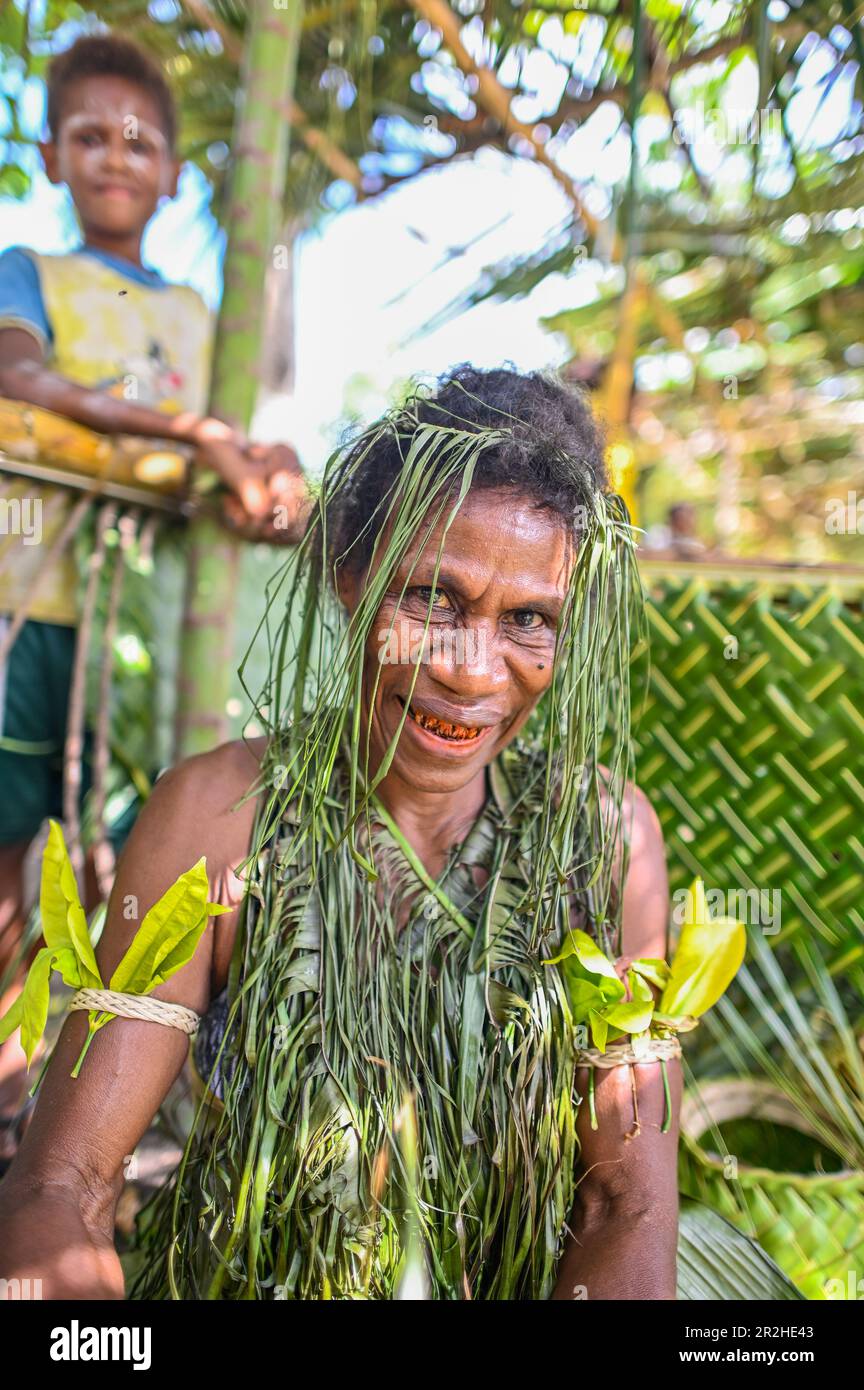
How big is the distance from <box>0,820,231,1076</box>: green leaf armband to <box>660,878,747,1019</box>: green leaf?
1.73 feet

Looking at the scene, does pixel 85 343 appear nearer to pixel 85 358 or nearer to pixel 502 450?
pixel 85 358

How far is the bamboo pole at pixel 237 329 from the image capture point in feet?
5.81

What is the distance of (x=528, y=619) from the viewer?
3.83ft

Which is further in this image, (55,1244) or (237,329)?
(237,329)

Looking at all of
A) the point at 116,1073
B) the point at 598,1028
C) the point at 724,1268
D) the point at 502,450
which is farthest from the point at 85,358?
the point at 724,1268

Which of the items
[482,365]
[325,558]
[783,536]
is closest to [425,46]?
[482,365]

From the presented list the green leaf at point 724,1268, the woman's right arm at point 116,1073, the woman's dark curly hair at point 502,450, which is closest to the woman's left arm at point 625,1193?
the green leaf at point 724,1268

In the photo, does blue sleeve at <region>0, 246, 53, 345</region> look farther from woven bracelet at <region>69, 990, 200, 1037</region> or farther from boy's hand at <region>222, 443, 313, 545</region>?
woven bracelet at <region>69, 990, 200, 1037</region>

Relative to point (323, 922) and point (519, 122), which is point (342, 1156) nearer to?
point (323, 922)

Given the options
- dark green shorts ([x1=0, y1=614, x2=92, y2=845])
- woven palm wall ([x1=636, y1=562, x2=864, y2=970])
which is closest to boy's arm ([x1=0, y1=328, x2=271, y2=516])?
dark green shorts ([x1=0, y1=614, x2=92, y2=845])

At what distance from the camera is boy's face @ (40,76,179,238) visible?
7.00ft

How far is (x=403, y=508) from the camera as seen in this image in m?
1.08

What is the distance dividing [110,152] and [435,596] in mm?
1593

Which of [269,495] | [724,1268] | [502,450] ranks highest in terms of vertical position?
[269,495]
